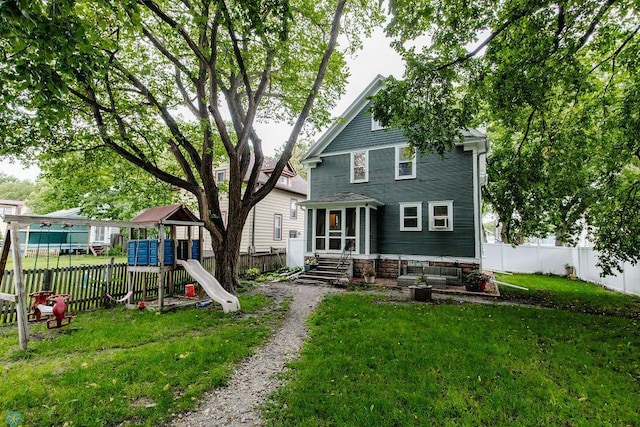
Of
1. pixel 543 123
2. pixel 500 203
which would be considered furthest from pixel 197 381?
pixel 543 123

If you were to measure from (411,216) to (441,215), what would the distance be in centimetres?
127

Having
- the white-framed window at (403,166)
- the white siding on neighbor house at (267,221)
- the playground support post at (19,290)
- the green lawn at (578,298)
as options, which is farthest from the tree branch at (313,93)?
the white siding on neighbor house at (267,221)

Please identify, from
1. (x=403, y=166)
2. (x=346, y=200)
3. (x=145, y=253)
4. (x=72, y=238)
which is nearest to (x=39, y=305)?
(x=145, y=253)

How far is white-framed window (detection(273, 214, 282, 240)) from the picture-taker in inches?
834

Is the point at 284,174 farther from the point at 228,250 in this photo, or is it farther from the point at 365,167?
the point at 228,250

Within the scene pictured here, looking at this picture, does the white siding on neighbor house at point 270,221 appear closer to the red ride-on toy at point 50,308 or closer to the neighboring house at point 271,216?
the neighboring house at point 271,216

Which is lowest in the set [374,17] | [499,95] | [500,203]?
[500,203]

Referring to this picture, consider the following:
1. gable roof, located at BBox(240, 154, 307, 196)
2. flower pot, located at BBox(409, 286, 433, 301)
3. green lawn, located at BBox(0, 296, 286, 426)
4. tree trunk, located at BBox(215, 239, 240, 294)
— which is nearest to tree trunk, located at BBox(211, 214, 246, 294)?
tree trunk, located at BBox(215, 239, 240, 294)

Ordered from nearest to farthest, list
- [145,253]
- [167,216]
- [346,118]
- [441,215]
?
[167,216]
[145,253]
[441,215]
[346,118]

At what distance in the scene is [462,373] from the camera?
4.14 m

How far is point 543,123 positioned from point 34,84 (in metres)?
11.2

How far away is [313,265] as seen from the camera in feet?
44.4

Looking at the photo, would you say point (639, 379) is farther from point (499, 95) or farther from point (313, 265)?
point (313, 265)

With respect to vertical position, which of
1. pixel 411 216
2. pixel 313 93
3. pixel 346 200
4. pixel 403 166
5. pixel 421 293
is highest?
pixel 313 93
